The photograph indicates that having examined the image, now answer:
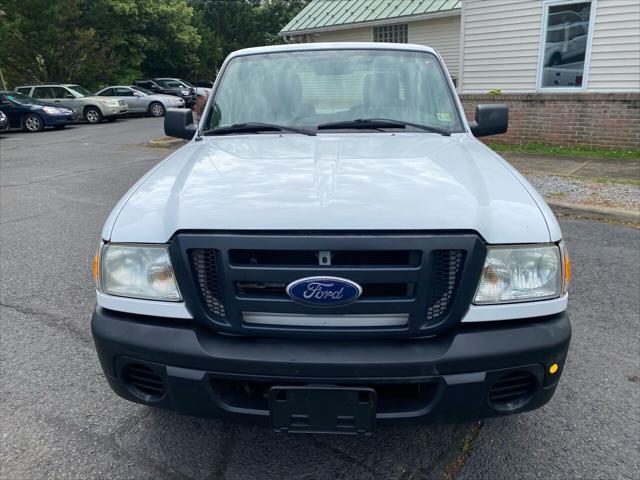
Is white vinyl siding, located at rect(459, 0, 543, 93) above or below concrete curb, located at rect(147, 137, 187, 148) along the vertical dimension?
above

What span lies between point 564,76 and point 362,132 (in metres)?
9.22

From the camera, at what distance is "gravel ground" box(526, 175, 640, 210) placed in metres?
6.18

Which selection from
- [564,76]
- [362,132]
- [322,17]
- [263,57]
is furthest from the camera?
[322,17]

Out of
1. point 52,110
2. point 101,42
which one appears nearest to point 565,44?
point 52,110

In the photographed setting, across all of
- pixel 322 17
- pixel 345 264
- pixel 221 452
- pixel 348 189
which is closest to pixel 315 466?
pixel 221 452

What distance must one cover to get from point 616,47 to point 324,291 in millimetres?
10209

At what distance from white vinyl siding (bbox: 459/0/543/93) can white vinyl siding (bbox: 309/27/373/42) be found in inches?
288

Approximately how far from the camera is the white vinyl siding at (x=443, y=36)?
1673cm

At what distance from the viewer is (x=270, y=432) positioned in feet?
7.92

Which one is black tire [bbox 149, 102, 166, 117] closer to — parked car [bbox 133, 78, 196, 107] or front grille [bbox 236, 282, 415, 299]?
parked car [bbox 133, 78, 196, 107]

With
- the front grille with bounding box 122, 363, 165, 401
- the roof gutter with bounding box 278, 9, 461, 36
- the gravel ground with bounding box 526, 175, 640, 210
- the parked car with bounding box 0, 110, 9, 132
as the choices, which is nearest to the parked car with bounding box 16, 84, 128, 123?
the parked car with bounding box 0, 110, 9, 132

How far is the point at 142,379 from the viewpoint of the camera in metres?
1.97

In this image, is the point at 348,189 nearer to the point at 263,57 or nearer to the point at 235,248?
the point at 235,248

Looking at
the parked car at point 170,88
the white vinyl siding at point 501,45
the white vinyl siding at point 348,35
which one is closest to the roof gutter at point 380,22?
the white vinyl siding at point 348,35
